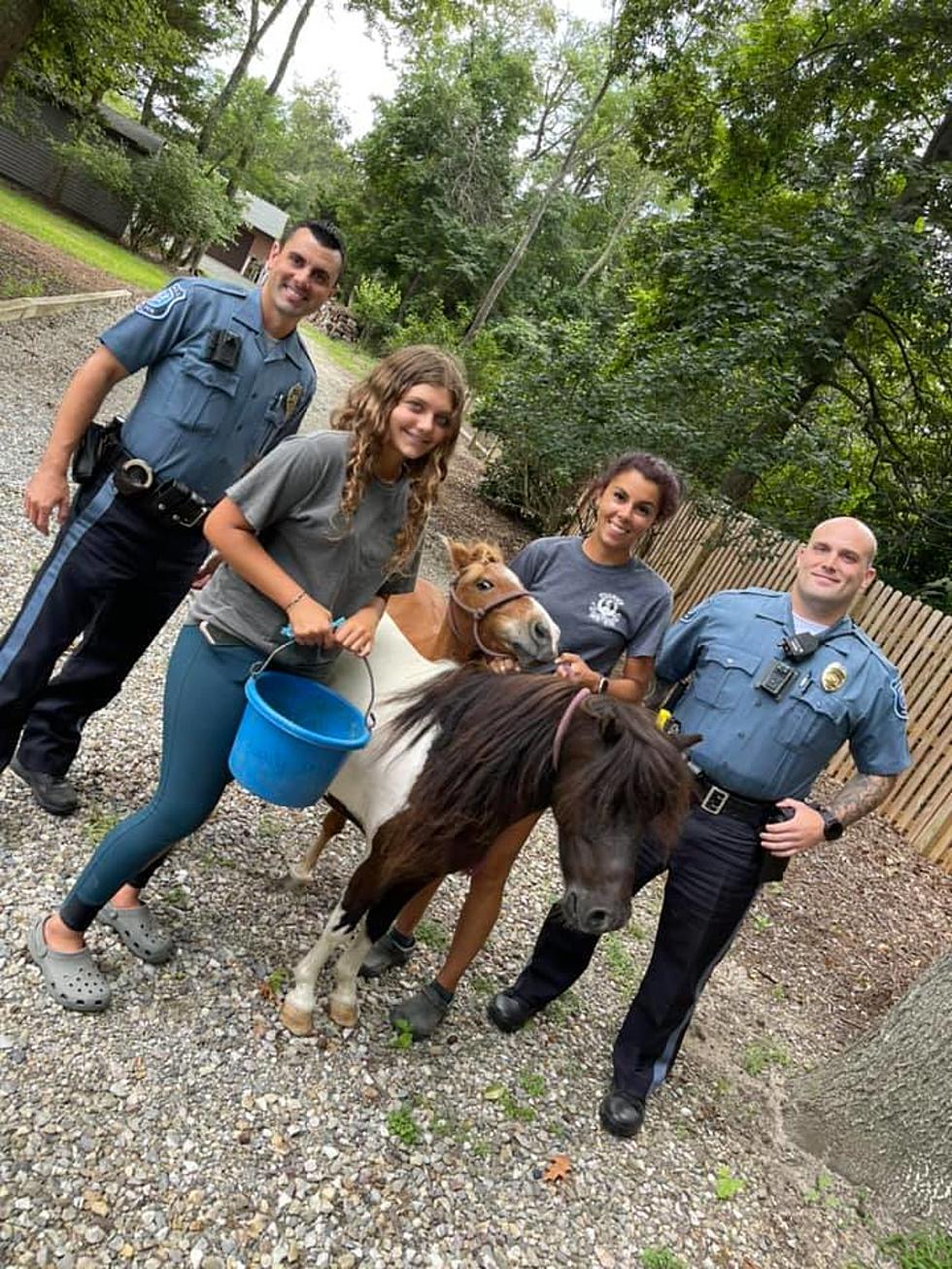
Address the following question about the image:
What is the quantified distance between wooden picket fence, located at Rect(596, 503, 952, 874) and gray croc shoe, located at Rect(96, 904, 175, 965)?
618cm

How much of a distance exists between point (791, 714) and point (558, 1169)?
1.71m

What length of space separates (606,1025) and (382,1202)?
5.02 feet

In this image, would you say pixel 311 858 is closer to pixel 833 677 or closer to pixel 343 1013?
pixel 343 1013

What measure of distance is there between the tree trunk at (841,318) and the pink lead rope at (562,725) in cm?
698

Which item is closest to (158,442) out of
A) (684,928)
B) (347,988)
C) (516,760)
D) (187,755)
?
(187,755)

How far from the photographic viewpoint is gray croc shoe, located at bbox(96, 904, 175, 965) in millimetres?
2820

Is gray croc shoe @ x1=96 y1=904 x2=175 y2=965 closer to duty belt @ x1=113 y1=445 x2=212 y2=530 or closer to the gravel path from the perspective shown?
the gravel path

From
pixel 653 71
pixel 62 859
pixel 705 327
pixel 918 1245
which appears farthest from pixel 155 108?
pixel 918 1245

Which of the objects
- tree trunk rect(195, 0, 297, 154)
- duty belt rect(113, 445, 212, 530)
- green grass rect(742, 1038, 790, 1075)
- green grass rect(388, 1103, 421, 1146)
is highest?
tree trunk rect(195, 0, 297, 154)

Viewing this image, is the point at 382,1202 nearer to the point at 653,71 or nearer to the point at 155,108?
the point at 653,71

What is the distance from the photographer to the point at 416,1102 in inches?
110

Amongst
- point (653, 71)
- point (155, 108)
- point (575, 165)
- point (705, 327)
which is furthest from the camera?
point (575, 165)

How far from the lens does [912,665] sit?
7.57 m

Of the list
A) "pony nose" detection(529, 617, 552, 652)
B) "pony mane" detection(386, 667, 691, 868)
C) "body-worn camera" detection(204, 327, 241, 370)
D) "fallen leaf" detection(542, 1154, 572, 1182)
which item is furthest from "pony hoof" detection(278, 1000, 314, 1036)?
"body-worn camera" detection(204, 327, 241, 370)
